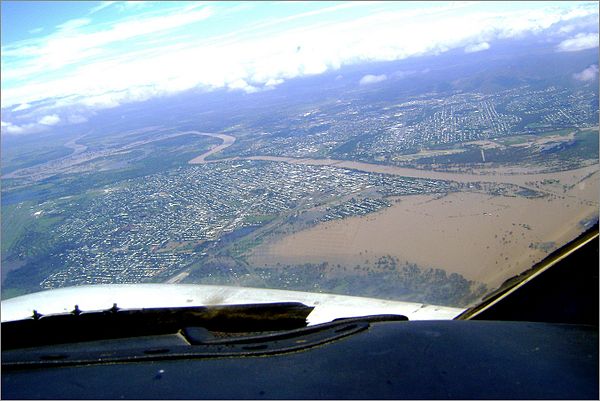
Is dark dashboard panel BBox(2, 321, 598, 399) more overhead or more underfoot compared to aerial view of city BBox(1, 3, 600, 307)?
more overhead

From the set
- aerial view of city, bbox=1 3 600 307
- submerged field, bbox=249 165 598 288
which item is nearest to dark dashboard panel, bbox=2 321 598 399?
aerial view of city, bbox=1 3 600 307

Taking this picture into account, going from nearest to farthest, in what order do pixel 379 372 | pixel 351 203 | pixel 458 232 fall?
pixel 379 372
pixel 458 232
pixel 351 203

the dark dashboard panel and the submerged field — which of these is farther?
the submerged field

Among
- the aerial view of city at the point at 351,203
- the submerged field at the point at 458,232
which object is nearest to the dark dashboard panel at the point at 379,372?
the aerial view of city at the point at 351,203

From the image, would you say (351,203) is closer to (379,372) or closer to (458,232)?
Answer: (458,232)

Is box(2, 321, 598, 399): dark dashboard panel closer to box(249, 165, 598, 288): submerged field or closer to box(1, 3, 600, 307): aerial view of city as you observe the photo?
box(1, 3, 600, 307): aerial view of city

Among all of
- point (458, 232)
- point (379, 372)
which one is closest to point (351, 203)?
point (458, 232)

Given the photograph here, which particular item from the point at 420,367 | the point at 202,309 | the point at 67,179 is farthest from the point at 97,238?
the point at 67,179

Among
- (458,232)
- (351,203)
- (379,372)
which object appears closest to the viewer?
(379,372)

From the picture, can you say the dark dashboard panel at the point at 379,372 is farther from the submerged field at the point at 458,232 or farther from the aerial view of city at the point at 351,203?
the submerged field at the point at 458,232
